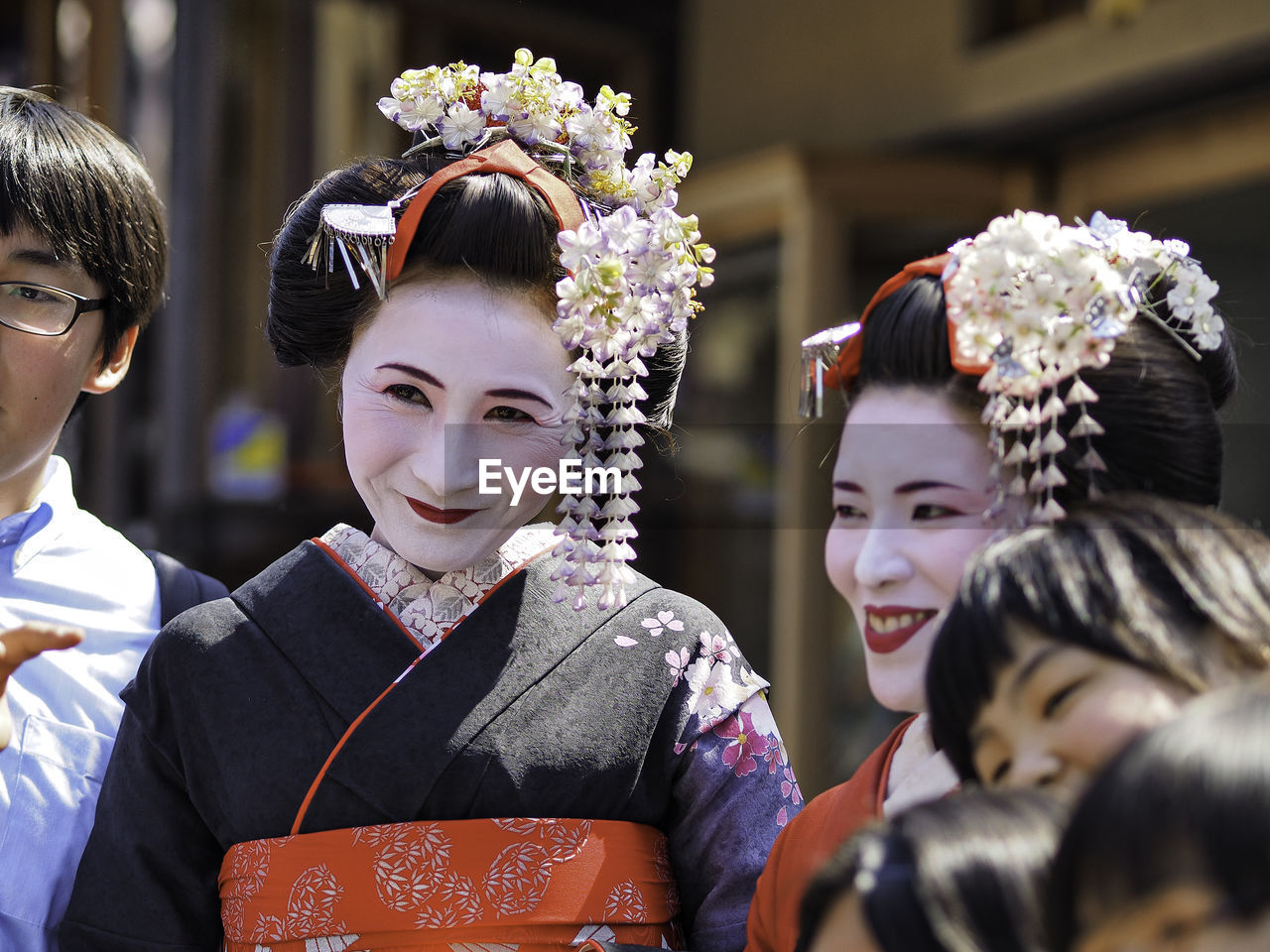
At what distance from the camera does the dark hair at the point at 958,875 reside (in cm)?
89

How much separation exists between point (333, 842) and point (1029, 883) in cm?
100

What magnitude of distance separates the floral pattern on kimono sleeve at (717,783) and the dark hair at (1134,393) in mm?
504

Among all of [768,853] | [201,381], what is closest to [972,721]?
[768,853]

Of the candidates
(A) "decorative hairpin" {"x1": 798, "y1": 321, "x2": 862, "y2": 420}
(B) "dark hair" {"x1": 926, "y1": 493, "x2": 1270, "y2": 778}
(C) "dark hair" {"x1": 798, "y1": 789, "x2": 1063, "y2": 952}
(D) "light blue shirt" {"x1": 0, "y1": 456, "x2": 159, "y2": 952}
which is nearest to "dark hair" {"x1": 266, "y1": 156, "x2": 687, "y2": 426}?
(A) "decorative hairpin" {"x1": 798, "y1": 321, "x2": 862, "y2": 420}

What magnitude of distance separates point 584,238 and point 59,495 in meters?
1.08

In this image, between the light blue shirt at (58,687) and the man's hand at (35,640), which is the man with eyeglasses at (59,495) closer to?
the light blue shirt at (58,687)

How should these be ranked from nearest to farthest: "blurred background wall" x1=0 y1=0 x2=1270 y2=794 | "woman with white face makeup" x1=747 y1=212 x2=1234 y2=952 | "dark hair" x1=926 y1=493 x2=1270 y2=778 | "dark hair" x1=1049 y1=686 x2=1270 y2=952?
"dark hair" x1=1049 y1=686 x2=1270 y2=952
"dark hair" x1=926 y1=493 x2=1270 y2=778
"woman with white face makeup" x1=747 y1=212 x2=1234 y2=952
"blurred background wall" x1=0 y1=0 x2=1270 y2=794

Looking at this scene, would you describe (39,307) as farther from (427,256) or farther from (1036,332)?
(1036,332)

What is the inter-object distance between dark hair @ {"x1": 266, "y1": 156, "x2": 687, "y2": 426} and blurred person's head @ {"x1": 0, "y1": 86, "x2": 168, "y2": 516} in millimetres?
289

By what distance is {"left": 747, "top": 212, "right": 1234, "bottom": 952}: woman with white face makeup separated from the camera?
4.41 ft

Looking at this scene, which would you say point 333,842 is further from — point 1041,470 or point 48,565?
point 1041,470

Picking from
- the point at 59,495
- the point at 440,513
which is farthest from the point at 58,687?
the point at 440,513

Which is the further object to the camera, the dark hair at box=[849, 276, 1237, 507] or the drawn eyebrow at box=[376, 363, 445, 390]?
the drawn eyebrow at box=[376, 363, 445, 390]

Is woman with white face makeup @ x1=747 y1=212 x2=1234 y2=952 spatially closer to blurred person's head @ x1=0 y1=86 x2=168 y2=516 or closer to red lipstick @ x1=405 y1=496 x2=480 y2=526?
red lipstick @ x1=405 y1=496 x2=480 y2=526
